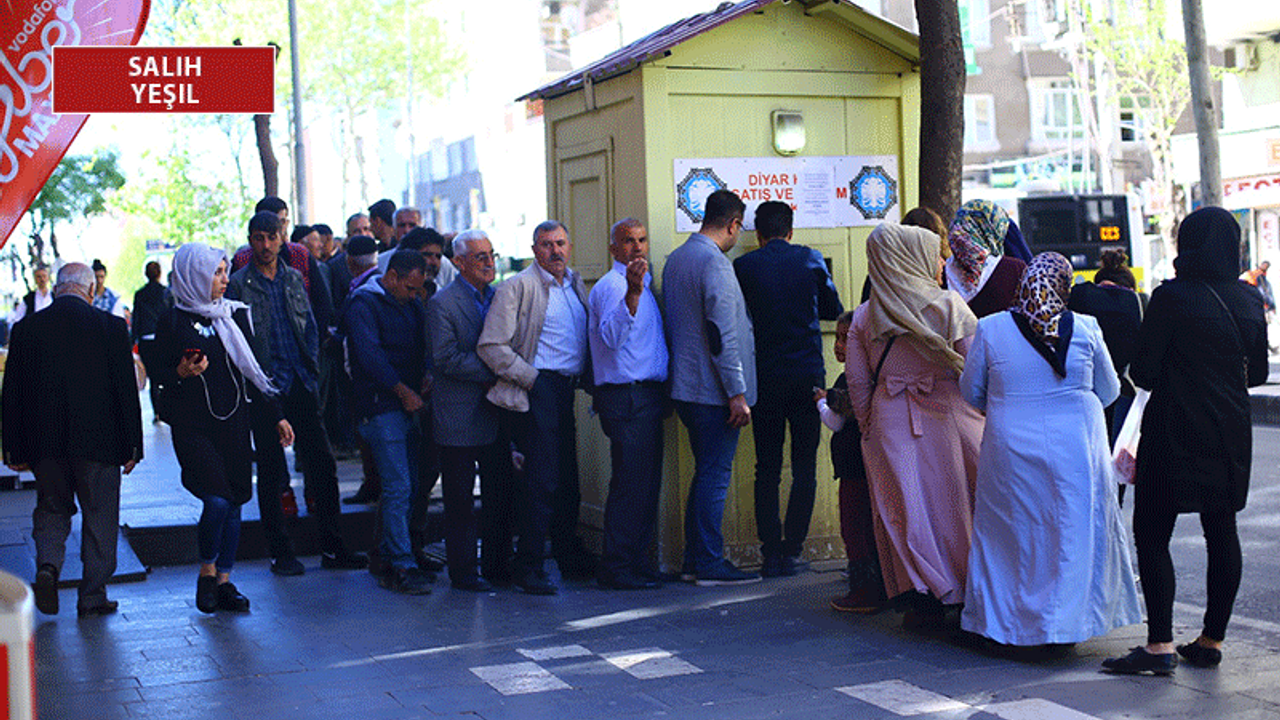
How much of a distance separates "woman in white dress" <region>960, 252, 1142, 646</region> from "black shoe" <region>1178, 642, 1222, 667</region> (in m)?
0.27

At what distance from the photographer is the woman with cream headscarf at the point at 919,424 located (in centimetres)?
684

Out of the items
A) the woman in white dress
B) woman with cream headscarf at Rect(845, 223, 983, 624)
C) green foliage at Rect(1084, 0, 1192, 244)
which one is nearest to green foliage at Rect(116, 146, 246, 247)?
green foliage at Rect(1084, 0, 1192, 244)

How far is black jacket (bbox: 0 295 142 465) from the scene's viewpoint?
26.0ft

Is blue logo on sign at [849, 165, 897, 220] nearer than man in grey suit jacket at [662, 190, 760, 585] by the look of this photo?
No

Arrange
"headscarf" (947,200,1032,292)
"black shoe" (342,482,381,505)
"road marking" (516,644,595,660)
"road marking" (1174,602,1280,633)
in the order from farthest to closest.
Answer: "black shoe" (342,482,381,505)
"headscarf" (947,200,1032,292)
"road marking" (1174,602,1280,633)
"road marking" (516,644,595,660)

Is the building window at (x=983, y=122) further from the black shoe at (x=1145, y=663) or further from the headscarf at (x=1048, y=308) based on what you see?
the black shoe at (x=1145, y=663)

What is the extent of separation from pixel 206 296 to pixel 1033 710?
4682 millimetres

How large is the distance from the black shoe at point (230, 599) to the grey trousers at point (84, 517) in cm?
60

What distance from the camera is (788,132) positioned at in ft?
29.2

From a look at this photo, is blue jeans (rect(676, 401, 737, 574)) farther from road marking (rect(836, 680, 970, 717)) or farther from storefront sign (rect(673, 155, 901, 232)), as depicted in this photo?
road marking (rect(836, 680, 970, 717))

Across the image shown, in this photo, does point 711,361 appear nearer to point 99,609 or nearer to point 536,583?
point 536,583

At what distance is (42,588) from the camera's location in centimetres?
778

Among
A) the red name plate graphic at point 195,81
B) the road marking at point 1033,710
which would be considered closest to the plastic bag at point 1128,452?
the road marking at point 1033,710

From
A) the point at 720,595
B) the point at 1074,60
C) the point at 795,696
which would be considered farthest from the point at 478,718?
the point at 1074,60
